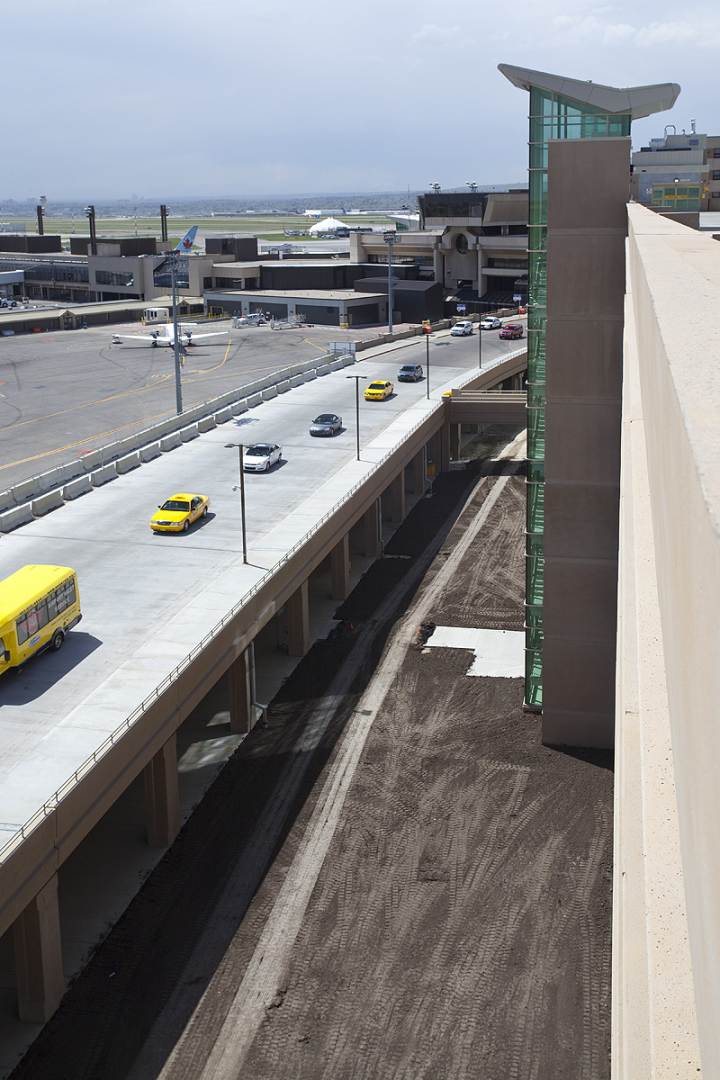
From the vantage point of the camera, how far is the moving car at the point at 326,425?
210ft

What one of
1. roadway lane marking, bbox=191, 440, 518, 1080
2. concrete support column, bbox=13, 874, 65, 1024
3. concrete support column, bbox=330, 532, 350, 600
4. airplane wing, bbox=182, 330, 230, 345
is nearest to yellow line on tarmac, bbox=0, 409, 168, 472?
concrete support column, bbox=330, 532, 350, 600

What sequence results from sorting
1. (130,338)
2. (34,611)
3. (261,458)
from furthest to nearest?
(130,338)
(261,458)
(34,611)

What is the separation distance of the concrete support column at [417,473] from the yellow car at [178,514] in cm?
2258

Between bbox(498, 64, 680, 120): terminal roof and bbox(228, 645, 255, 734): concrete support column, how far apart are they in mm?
18944

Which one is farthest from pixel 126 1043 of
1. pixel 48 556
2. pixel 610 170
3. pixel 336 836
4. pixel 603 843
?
pixel 610 170

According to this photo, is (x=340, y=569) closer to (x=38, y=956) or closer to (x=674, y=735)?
(x=38, y=956)

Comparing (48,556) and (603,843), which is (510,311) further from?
(603,843)

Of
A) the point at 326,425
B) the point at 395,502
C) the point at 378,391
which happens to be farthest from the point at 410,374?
the point at 395,502

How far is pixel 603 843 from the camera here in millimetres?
29719

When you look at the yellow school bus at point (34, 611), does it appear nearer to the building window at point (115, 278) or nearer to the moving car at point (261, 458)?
the moving car at point (261, 458)

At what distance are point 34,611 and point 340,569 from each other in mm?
19674

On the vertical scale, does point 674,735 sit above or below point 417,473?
above

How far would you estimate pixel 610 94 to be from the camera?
3325 cm

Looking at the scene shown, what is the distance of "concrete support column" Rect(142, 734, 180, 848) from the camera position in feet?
96.8
